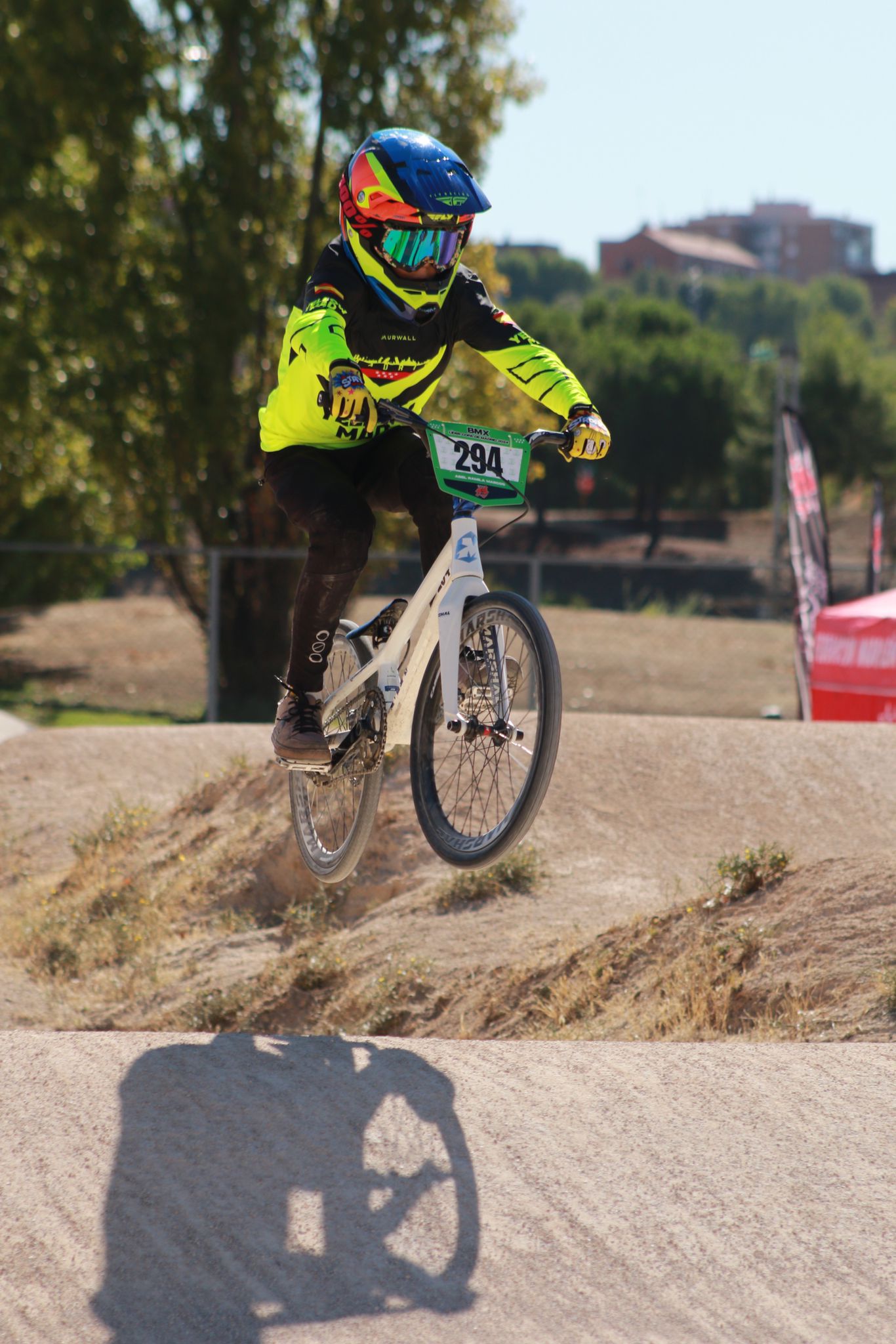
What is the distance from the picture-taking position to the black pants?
474 cm

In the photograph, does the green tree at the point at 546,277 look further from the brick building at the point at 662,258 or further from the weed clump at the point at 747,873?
the weed clump at the point at 747,873

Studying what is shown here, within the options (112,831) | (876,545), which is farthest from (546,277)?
(112,831)

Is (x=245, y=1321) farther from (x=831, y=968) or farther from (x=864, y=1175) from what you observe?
(x=831, y=968)

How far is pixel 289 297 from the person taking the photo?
15.8 meters

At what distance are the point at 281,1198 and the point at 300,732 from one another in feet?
6.90

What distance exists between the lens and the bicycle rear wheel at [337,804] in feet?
17.2

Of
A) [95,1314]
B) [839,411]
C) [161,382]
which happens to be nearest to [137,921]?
[95,1314]

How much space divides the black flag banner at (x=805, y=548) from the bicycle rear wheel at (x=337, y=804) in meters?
7.43

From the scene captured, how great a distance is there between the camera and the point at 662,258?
570ft

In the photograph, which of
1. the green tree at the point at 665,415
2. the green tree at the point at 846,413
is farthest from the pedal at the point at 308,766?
the green tree at the point at 846,413

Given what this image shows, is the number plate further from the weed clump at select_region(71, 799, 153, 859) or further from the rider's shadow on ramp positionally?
the weed clump at select_region(71, 799, 153, 859)

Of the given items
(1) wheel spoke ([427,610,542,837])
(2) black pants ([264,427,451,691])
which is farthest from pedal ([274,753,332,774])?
(1) wheel spoke ([427,610,542,837])

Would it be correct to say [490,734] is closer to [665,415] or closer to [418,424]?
[418,424]

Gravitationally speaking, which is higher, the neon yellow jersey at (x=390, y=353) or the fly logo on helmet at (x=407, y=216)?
the fly logo on helmet at (x=407, y=216)
